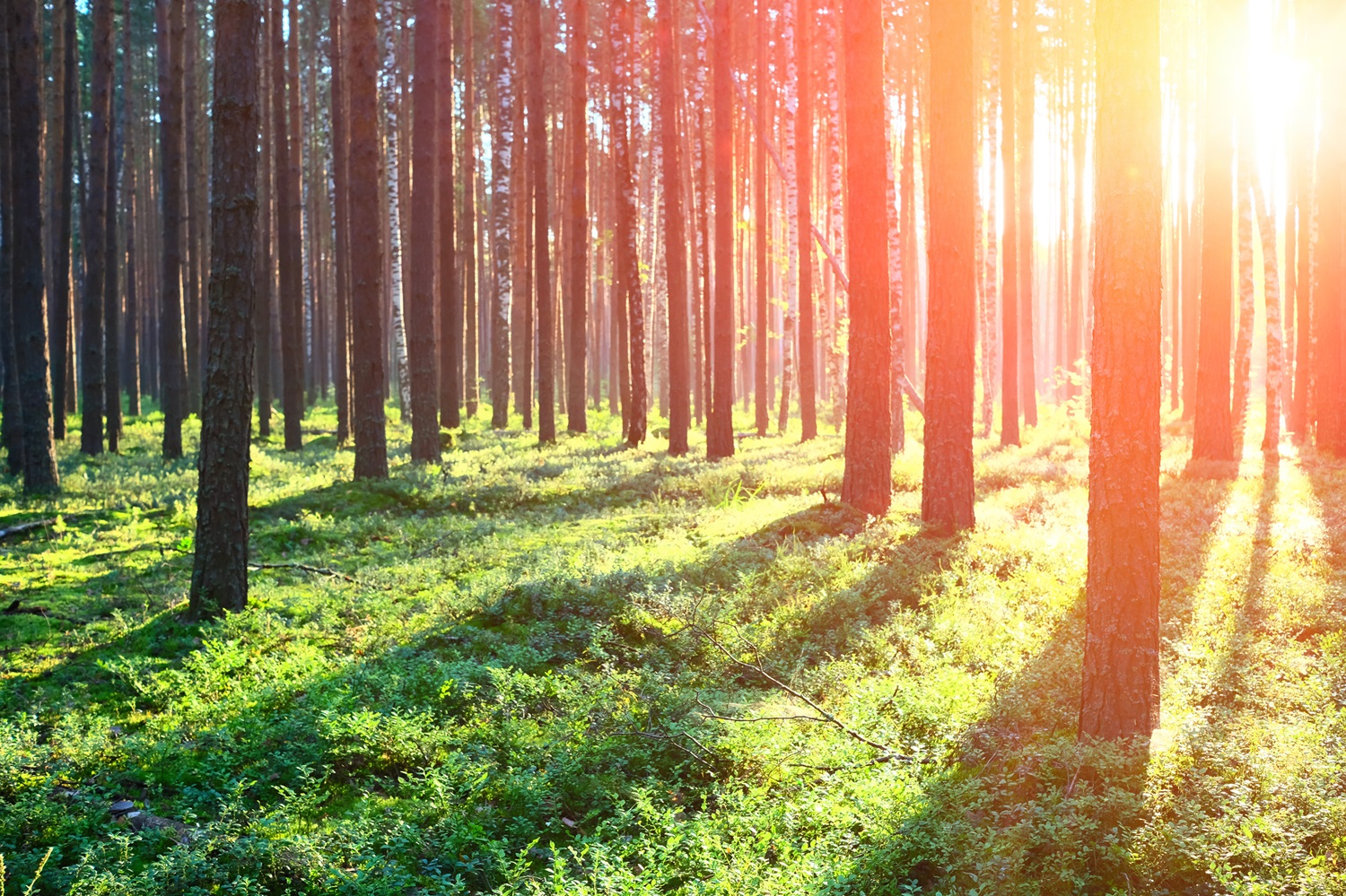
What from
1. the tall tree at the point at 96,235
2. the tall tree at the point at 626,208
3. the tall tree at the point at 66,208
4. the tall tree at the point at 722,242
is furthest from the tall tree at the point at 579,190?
the tall tree at the point at 66,208

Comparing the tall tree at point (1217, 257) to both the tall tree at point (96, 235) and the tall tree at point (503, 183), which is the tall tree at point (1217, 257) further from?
the tall tree at point (96, 235)

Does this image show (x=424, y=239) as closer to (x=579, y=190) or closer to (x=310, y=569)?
(x=579, y=190)

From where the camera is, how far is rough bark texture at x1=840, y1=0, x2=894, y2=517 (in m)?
11.5

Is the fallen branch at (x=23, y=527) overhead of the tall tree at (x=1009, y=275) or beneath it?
beneath

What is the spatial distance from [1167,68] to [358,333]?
108ft

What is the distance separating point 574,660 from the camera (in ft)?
23.8

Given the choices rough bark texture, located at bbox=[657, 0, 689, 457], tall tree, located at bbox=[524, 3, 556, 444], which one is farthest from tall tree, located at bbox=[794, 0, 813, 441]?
tall tree, located at bbox=[524, 3, 556, 444]

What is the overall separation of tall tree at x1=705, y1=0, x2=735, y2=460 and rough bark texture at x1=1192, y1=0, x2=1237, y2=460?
28.3 ft

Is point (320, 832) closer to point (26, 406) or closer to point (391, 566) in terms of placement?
point (391, 566)

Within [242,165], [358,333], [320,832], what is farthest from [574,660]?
[358,333]

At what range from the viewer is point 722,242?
19.1 metres

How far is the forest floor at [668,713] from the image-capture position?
163 inches

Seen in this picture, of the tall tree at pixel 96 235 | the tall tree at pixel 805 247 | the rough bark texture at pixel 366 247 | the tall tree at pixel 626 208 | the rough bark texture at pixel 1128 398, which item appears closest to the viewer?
the rough bark texture at pixel 1128 398

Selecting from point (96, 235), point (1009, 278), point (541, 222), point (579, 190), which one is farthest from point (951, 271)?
point (96, 235)
